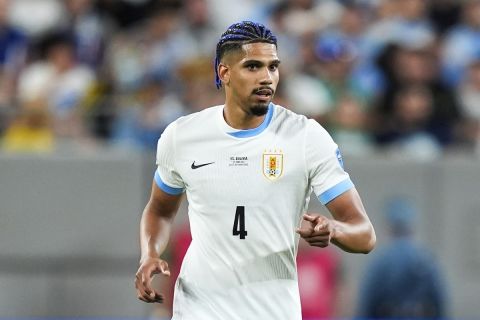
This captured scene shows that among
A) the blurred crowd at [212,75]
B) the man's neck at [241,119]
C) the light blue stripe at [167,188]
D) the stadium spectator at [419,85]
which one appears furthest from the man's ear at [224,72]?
the stadium spectator at [419,85]

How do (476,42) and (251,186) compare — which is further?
(476,42)

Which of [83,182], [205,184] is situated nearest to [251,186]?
[205,184]

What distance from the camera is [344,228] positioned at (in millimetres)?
5234

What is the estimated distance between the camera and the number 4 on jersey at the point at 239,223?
5.53m

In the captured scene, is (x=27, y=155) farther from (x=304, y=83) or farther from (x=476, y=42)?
(x=476, y=42)

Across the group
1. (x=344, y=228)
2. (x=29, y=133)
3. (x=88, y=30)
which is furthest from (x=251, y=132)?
(x=88, y=30)

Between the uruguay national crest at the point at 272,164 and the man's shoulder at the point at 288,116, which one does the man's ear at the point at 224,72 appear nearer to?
the man's shoulder at the point at 288,116

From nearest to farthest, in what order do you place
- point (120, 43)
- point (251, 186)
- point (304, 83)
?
point (251, 186)
point (304, 83)
point (120, 43)

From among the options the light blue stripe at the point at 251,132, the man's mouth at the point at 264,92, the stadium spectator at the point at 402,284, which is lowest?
the stadium spectator at the point at 402,284

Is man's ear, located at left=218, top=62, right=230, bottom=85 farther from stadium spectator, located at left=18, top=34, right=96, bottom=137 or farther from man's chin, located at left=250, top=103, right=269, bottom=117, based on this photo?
stadium spectator, located at left=18, top=34, right=96, bottom=137

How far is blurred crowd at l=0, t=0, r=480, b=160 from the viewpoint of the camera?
11.7 meters

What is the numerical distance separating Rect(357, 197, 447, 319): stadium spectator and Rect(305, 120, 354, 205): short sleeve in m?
5.34

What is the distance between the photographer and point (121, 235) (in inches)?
485

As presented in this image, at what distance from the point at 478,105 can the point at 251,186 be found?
6.89m
